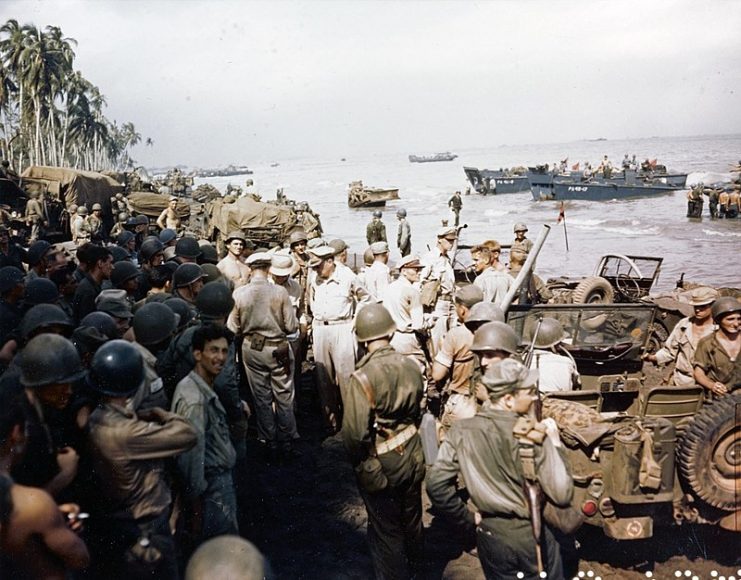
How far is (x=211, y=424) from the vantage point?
136 inches

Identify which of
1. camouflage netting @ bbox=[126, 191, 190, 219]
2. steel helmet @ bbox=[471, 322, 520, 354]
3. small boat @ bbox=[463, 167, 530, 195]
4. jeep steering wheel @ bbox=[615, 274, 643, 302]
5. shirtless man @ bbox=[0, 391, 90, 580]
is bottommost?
jeep steering wheel @ bbox=[615, 274, 643, 302]

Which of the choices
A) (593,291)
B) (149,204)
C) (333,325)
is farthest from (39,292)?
(149,204)

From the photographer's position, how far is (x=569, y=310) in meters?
6.12

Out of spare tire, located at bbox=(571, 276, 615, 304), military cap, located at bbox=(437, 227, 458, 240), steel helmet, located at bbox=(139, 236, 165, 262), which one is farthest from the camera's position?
military cap, located at bbox=(437, 227, 458, 240)

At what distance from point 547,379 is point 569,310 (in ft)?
5.68

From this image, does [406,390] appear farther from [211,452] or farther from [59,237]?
[59,237]

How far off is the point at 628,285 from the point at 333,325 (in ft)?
17.5

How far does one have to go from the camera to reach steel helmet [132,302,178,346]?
157 inches

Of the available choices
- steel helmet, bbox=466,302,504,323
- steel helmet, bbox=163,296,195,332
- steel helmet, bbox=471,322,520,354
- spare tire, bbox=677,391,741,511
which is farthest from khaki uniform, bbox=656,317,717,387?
steel helmet, bbox=163,296,195,332

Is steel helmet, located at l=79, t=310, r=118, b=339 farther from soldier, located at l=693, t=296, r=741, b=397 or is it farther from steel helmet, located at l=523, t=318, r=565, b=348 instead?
soldier, located at l=693, t=296, r=741, b=397

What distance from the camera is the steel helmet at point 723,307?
4.59 m

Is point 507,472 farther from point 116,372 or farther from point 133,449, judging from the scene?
point 116,372

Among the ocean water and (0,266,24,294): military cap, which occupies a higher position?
(0,266,24,294): military cap

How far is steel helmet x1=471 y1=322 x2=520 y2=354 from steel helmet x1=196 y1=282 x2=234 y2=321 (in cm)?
205
